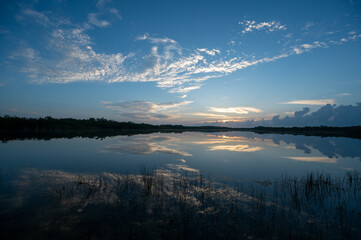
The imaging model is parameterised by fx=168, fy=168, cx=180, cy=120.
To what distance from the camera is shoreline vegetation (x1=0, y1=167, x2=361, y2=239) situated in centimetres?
509

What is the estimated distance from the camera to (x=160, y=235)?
4.95m

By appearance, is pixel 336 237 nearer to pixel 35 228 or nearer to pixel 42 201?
pixel 35 228

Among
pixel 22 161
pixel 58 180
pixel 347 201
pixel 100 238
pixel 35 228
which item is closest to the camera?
pixel 100 238

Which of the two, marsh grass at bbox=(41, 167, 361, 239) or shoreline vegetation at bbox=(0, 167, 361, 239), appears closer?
shoreline vegetation at bbox=(0, 167, 361, 239)

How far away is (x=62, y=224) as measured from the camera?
17.5 ft

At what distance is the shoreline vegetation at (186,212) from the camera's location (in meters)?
5.09

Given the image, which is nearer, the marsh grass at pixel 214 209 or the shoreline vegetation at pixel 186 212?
the shoreline vegetation at pixel 186 212

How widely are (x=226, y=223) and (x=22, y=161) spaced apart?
56.7 ft

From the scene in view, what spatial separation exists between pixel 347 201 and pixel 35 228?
12381 mm

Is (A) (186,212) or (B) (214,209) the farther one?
(B) (214,209)

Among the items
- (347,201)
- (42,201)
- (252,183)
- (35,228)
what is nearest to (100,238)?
(35,228)

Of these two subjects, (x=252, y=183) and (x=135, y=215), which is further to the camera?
(x=252, y=183)

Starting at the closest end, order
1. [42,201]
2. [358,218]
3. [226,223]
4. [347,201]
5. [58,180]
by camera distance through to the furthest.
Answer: [226,223], [358,218], [42,201], [347,201], [58,180]

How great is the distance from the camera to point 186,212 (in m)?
6.38
